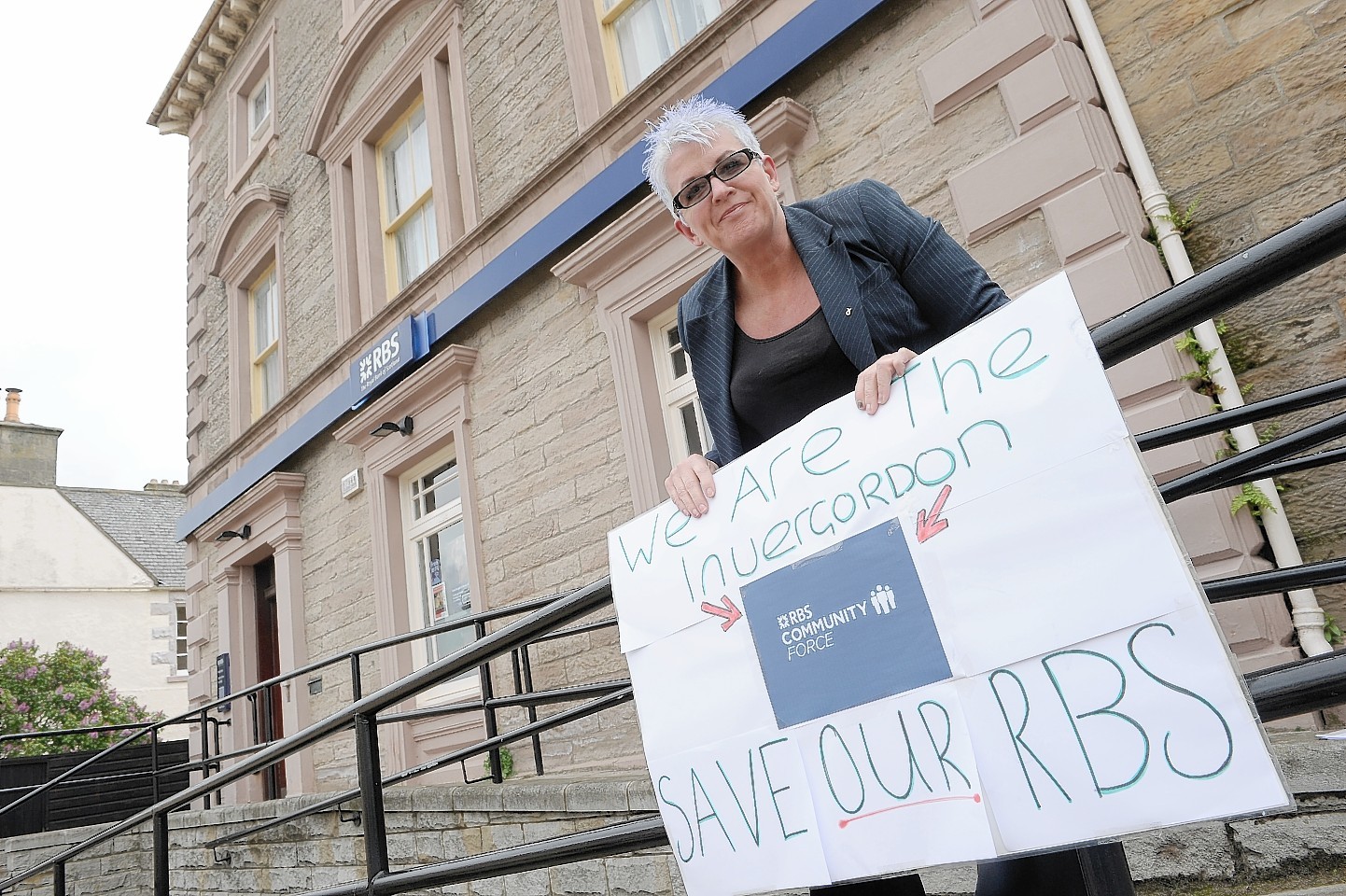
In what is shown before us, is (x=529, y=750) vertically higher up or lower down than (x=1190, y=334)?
lower down

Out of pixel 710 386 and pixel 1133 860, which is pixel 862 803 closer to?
pixel 710 386

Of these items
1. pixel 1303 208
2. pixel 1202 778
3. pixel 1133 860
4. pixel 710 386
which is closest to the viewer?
pixel 1202 778

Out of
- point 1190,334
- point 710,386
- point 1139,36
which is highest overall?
point 1139,36

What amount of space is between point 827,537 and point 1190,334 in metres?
3.21

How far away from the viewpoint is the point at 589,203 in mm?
6516

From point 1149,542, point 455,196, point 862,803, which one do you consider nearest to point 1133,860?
point 862,803

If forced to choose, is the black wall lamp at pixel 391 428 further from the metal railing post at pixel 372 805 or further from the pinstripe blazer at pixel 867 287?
the pinstripe blazer at pixel 867 287

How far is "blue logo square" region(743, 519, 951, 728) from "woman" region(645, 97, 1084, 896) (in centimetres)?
26

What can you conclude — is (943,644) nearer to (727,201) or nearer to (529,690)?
(727,201)

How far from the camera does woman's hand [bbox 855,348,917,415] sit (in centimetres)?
137

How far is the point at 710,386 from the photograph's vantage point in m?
1.86

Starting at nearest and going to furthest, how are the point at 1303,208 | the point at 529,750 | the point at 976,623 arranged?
1. the point at 976,623
2. the point at 1303,208
3. the point at 529,750

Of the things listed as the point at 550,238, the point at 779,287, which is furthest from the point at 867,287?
the point at 550,238

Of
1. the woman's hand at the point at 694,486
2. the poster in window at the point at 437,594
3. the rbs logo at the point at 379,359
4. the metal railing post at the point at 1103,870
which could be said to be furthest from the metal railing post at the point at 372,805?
the rbs logo at the point at 379,359
